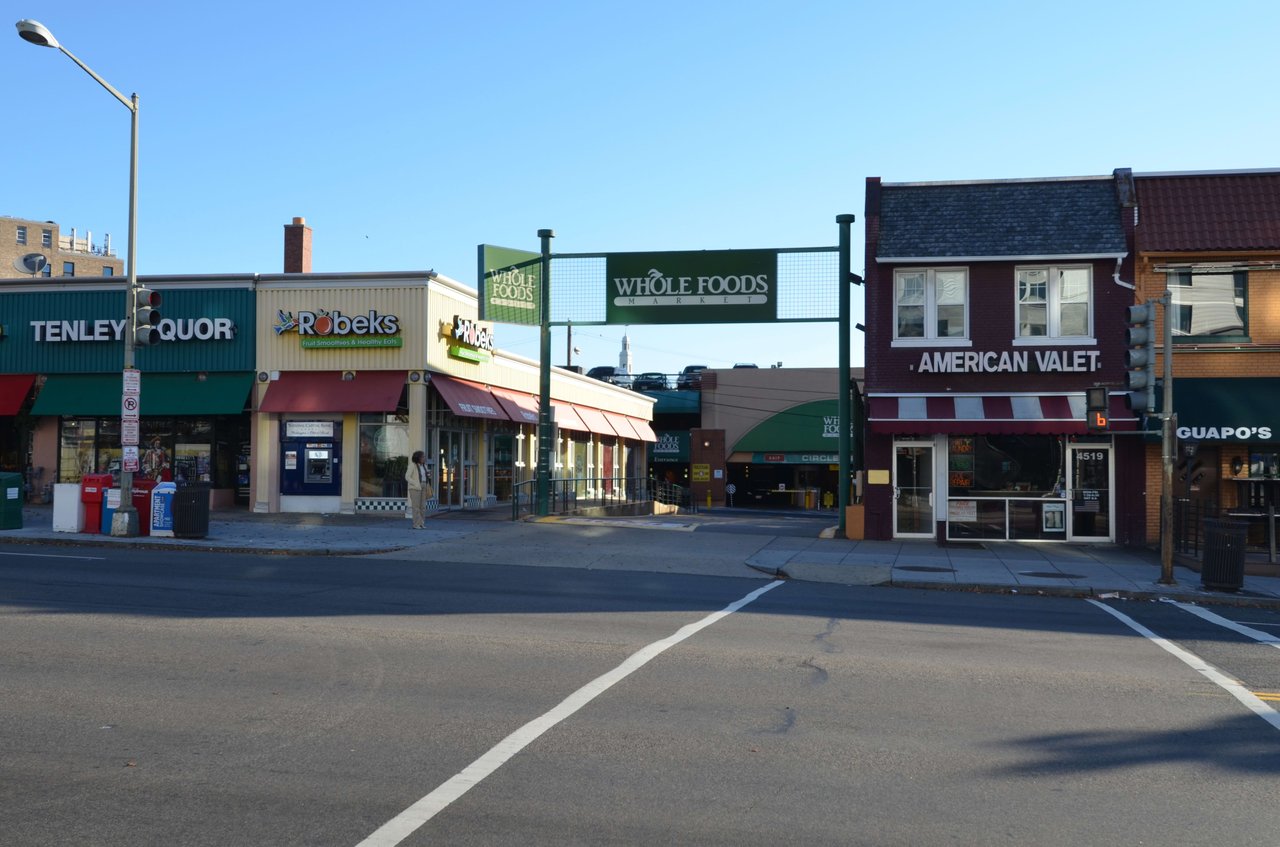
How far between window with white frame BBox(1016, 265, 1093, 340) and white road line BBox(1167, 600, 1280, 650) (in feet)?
30.5

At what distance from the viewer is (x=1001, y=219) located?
24500 mm

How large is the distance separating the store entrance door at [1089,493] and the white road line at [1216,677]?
1091cm

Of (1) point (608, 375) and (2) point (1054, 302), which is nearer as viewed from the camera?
(2) point (1054, 302)

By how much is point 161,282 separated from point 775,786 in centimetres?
2686

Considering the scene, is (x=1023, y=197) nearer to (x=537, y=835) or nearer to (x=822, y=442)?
(x=537, y=835)

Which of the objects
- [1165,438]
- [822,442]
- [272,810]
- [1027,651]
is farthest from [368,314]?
[822,442]

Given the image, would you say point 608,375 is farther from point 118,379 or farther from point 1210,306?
point 1210,306

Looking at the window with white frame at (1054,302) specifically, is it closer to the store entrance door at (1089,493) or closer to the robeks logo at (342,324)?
the store entrance door at (1089,493)

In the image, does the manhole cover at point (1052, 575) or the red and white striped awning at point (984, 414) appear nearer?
the manhole cover at point (1052, 575)

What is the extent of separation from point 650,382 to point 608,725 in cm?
5534

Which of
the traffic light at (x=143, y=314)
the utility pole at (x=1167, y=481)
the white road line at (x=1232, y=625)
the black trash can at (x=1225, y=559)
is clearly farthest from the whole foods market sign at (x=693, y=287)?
the white road line at (x=1232, y=625)

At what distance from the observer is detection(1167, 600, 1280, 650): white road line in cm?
1235

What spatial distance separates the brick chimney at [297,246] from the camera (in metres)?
31.5

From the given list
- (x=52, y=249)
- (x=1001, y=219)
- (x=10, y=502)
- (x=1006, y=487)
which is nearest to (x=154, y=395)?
(x=10, y=502)
